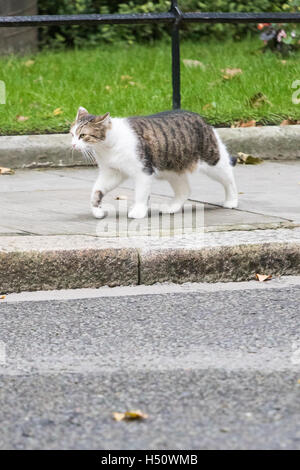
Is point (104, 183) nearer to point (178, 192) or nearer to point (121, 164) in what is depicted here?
point (121, 164)

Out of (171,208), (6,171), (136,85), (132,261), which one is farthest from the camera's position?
(136,85)

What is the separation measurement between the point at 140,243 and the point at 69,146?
2.20 metres

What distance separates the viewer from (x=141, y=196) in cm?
498

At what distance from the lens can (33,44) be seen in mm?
10398

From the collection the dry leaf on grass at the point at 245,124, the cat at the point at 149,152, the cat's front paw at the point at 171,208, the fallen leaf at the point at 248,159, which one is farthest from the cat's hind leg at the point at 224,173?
the dry leaf on grass at the point at 245,124

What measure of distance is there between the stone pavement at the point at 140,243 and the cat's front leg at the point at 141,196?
0.06 m

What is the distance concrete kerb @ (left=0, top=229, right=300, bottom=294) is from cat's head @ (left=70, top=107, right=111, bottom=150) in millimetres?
622

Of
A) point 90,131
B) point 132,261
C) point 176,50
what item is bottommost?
point 132,261

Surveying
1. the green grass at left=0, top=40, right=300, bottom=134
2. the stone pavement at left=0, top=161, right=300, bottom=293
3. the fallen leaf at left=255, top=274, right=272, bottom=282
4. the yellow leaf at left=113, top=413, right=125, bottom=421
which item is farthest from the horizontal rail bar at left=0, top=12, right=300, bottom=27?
the yellow leaf at left=113, top=413, right=125, bottom=421

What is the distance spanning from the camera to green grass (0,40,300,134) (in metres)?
7.16

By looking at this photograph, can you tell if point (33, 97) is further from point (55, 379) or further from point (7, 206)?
point (55, 379)

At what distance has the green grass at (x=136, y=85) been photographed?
7164mm

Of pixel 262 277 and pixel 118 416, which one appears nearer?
pixel 118 416

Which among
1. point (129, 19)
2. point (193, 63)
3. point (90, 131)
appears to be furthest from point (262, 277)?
point (193, 63)
